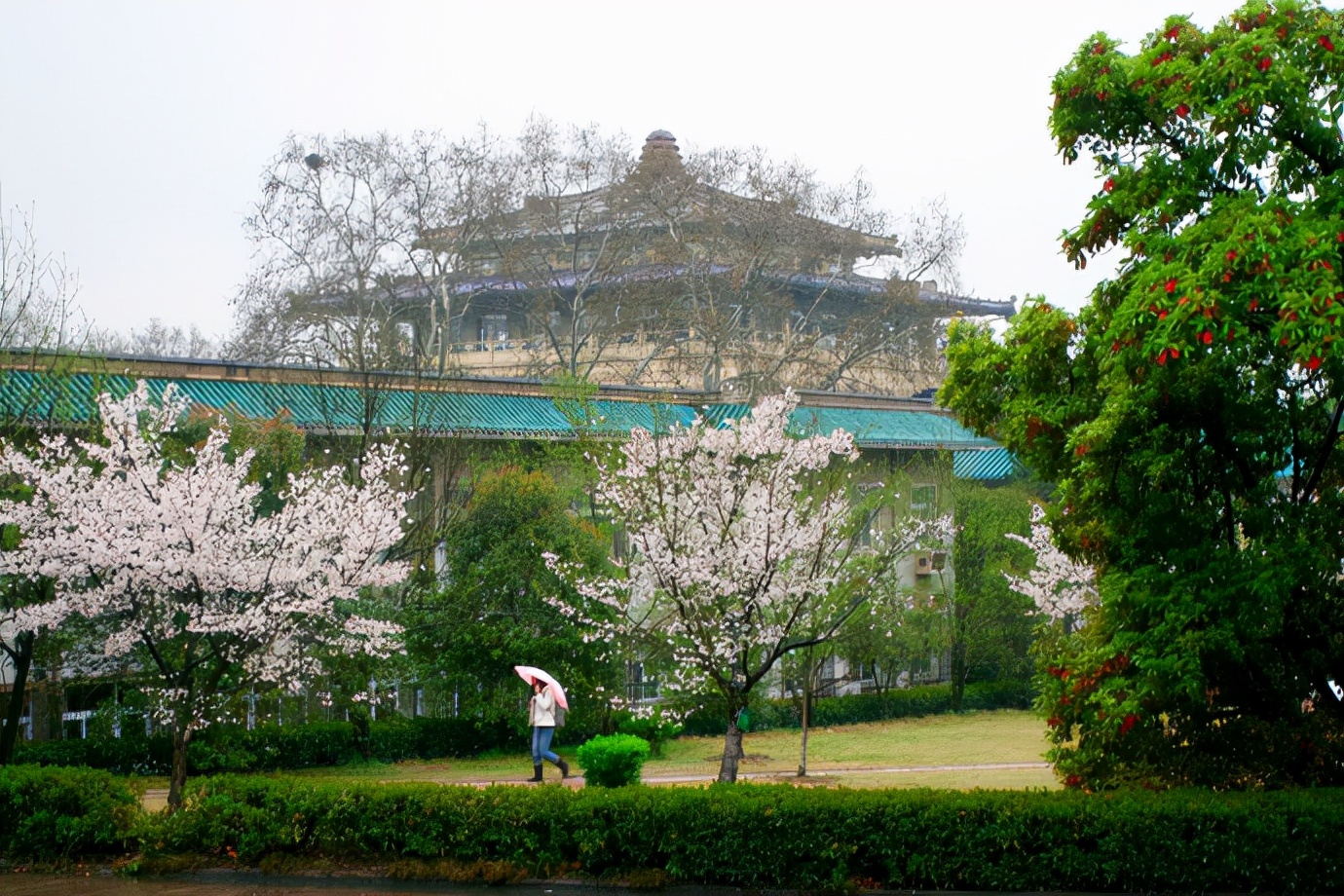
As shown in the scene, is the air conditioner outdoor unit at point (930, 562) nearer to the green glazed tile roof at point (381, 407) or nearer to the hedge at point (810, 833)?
the green glazed tile roof at point (381, 407)

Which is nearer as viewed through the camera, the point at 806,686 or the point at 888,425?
the point at 806,686

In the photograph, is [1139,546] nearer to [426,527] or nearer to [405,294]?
[426,527]

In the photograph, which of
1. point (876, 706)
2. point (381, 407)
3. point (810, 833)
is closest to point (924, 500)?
point (876, 706)

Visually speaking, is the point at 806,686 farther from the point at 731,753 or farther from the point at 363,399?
the point at 731,753

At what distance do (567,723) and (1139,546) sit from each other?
14330 millimetres

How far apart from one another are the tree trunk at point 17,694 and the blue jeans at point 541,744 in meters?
6.53

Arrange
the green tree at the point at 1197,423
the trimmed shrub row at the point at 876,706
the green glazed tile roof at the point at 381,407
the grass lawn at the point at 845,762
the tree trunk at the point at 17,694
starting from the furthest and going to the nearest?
1. the trimmed shrub row at the point at 876,706
2. the grass lawn at the point at 845,762
3. the green glazed tile roof at the point at 381,407
4. the tree trunk at the point at 17,694
5. the green tree at the point at 1197,423

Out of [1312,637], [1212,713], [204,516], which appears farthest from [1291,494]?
[204,516]

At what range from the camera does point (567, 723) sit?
→ 23938 mm

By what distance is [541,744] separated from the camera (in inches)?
718

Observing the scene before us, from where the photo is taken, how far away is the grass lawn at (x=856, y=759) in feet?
66.1

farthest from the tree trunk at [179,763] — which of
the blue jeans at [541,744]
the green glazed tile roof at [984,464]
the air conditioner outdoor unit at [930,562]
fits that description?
the green glazed tile roof at [984,464]

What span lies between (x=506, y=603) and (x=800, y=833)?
12382mm

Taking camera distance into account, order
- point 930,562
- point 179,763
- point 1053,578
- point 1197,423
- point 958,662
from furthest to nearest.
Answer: point 930,562, point 958,662, point 1053,578, point 179,763, point 1197,423
